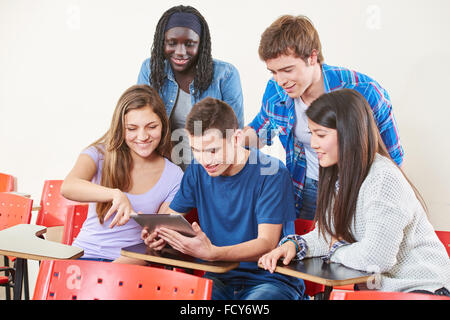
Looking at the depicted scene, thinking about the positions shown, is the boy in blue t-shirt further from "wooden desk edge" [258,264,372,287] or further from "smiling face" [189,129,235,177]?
"wooden desk edge" [258,264,372,287]

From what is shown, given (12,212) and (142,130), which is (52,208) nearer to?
(12,212)

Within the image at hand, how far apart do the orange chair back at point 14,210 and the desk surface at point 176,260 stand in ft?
2.68

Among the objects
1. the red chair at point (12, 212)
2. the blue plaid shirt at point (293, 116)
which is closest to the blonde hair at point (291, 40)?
the blue plaid shirt at point (293, 116)

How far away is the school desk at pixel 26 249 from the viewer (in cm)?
168

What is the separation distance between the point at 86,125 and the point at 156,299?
2182 millimetres

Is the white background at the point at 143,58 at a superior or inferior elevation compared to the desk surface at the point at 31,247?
superior

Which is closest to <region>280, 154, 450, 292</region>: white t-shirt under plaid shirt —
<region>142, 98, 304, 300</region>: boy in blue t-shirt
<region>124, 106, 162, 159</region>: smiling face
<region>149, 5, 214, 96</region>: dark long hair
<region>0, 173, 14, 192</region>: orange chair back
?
<region>142, 98, 304, 300</region>: boy in blue t-shirt

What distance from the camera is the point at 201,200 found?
1959mm

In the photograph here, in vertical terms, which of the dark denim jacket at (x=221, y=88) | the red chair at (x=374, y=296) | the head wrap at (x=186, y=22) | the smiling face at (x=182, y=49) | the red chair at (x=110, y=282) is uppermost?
the head wrap at (x=186, y=22)

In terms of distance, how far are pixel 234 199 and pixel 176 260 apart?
1.38ft

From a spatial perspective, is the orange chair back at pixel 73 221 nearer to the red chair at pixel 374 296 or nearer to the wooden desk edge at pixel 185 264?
the wooden desk edge at pixel 185 264

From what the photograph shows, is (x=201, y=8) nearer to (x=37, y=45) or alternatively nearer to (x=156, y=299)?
(x=37, y=45)

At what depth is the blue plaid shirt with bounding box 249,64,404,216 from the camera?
2.11 metres
